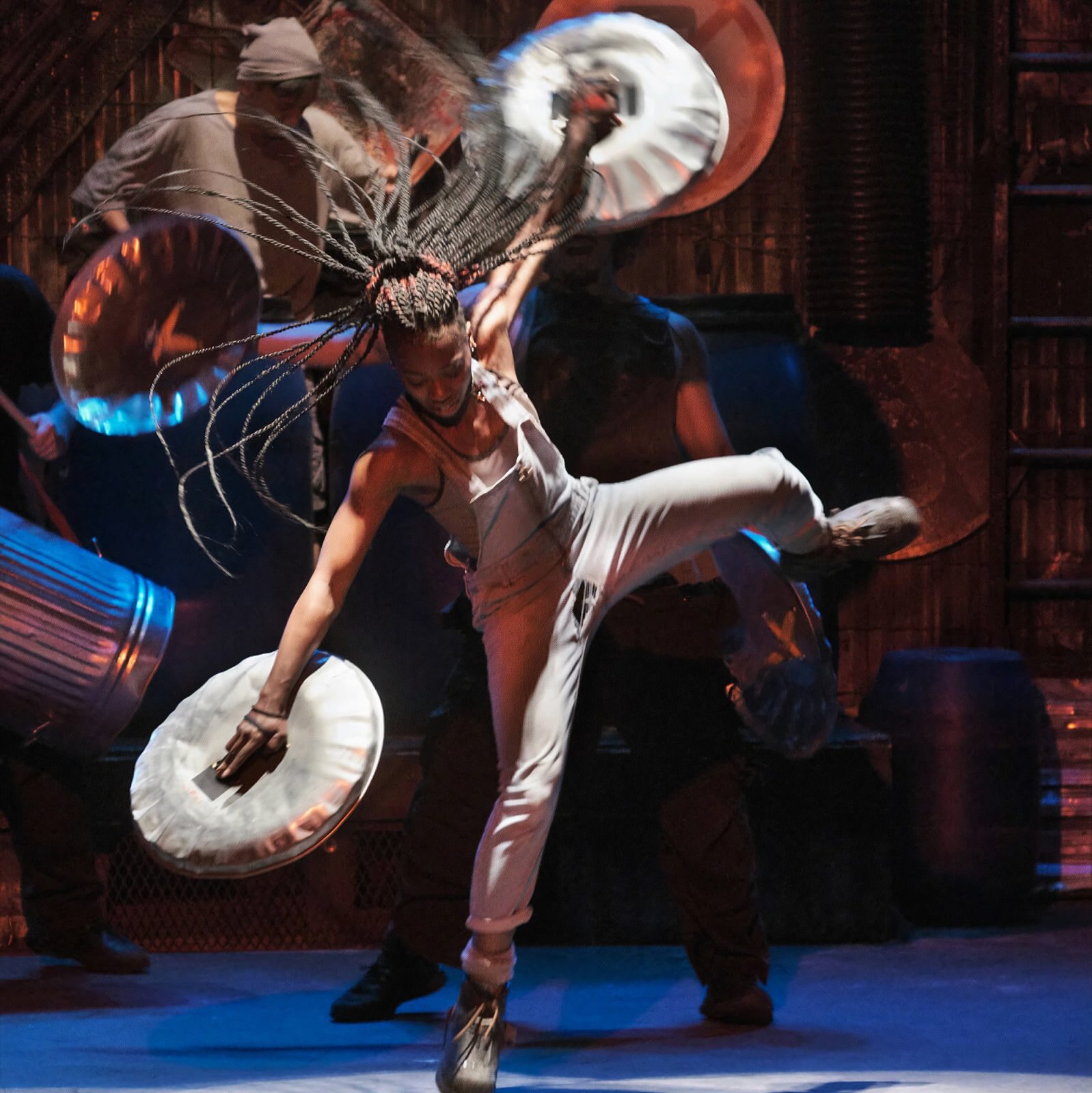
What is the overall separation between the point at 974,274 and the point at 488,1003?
325 centimetres

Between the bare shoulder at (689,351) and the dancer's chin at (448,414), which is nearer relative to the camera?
the dancer's chin at (448,414)

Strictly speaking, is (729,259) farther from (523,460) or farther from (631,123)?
(523,460)

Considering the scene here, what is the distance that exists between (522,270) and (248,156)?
1573 mm

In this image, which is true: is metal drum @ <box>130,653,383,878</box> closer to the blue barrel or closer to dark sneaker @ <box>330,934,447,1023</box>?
dark sneaker @ <box>330,934,447,1023</box>

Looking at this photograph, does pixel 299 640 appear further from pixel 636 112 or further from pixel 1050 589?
pixel 1050 589

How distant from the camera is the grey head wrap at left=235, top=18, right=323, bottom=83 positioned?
4.54 meters

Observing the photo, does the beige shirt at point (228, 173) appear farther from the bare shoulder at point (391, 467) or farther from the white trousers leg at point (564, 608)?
the white trousers leg at point (564, 608)

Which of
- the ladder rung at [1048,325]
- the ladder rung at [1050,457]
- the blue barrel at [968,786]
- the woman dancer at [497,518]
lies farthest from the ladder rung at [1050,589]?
the woman dancer at [497,518]

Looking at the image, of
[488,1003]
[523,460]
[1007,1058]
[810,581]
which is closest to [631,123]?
[523,460]

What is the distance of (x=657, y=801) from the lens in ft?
13.3

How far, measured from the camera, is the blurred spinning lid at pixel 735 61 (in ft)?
14.2

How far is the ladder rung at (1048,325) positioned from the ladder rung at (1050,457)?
0.40m

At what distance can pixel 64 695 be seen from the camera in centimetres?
410

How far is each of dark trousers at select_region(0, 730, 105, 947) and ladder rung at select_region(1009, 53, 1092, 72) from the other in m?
3.77
